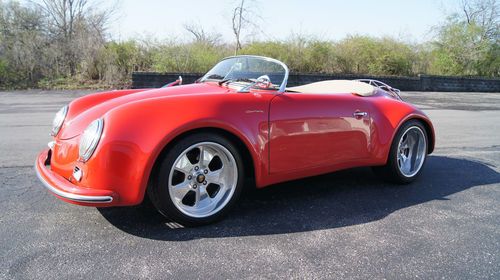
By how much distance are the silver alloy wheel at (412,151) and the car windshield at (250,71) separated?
5.27 ft

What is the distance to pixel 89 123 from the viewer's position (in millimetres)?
2719

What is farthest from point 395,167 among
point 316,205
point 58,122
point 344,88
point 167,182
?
point 58,122

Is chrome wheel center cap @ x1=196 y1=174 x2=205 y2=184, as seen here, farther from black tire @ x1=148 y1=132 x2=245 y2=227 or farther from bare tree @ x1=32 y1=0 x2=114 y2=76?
bare tree @ x1=32 y1=0 x2=114 y2=76

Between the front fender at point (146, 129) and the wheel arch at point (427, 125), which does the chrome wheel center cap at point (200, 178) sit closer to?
the front fender at point (146, 129)

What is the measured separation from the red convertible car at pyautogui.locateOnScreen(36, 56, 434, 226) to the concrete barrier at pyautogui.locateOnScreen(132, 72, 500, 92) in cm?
1031

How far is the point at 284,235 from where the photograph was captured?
2658mm

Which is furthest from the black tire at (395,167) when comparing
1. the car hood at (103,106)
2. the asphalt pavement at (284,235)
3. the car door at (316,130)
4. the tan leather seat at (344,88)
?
the car hood at (103,106)

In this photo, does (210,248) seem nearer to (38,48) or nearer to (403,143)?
(403,143)

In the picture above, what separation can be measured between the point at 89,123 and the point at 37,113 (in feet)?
22.6

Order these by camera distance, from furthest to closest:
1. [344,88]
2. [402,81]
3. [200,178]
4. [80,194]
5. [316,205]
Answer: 1. [402,81]
2. [344,88]
3. [316,205]
4. [200,178]
5. [80,194]

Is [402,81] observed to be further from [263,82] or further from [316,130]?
[263,82]

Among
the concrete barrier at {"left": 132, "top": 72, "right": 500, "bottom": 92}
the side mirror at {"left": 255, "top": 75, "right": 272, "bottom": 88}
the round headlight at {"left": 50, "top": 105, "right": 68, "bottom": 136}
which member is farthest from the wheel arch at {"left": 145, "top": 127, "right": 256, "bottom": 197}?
the concrete barrier at {"left": 132, "top": 72, "right": 500, "bottom": 92}

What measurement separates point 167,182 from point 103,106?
36.4 inches

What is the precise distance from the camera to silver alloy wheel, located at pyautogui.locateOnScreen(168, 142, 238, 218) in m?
2.71
